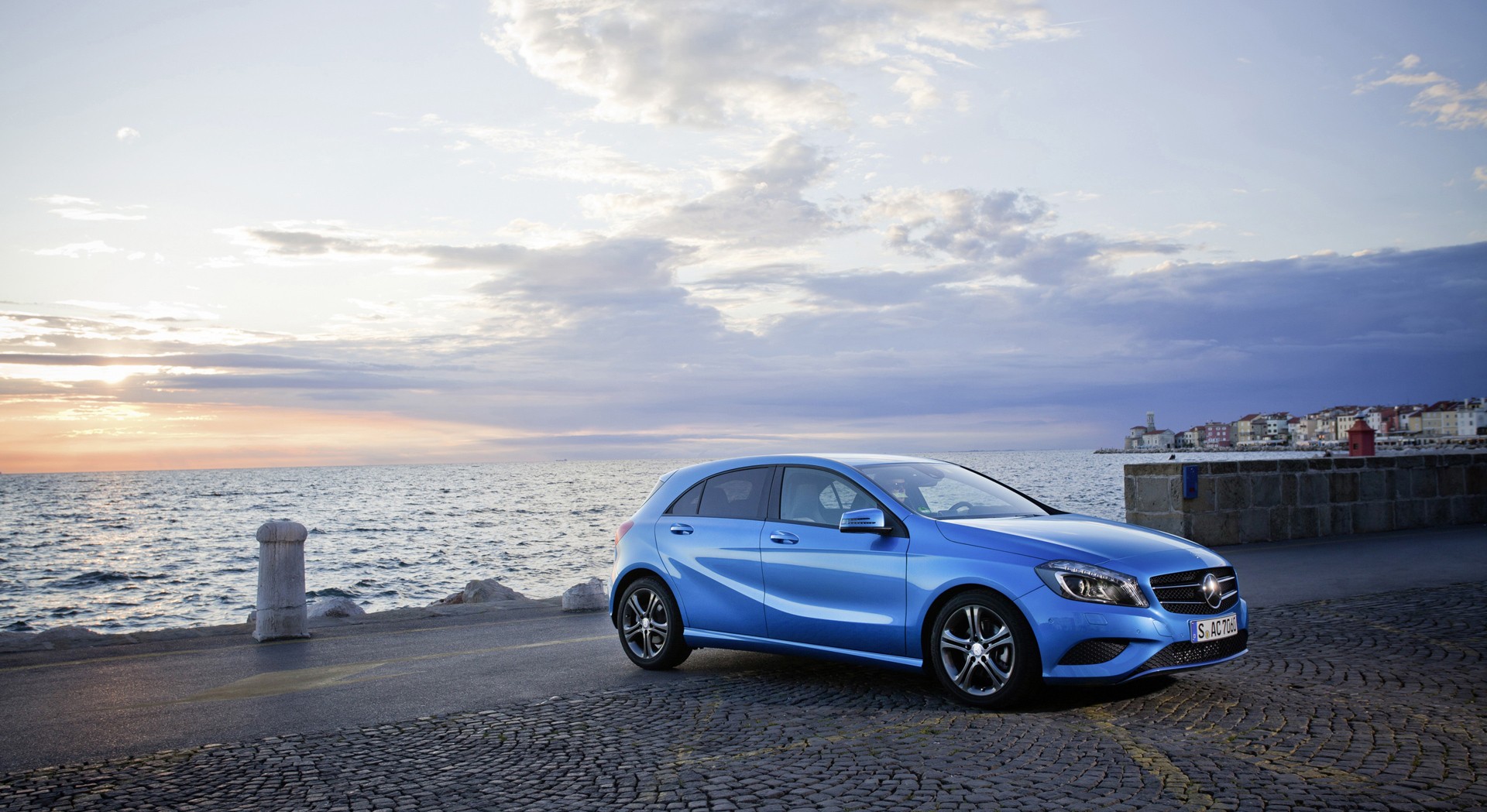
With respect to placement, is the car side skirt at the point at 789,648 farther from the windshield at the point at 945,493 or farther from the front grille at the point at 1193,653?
the front grille at the point at 1193,653

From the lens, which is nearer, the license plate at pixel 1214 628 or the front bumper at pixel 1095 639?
the front bumper at pixel 1095 639

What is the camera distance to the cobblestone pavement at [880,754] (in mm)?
4844

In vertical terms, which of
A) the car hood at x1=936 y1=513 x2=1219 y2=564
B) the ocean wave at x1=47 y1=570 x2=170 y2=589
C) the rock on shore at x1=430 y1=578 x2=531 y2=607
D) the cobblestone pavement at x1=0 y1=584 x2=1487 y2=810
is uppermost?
the car hood at x1=936 y1=513 x2=1219 y2=564

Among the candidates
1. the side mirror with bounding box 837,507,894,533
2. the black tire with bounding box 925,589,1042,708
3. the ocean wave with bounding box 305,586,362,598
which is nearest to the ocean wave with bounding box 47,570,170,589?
the ocean wave with bounding box 305,586,362,598

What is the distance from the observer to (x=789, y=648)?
7.57m

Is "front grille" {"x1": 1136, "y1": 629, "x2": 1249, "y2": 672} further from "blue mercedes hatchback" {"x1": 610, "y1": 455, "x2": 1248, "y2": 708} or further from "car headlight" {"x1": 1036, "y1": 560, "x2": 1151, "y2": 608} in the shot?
"car headlight" {"x1": 1036, "y1": 560, "x2": 1151, "y2": 608}

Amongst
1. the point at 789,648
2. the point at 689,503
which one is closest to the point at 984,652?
the point at 789,648

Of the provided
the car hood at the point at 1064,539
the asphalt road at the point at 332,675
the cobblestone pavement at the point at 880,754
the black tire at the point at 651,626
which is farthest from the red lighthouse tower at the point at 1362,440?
the black tire at the point at 651,626

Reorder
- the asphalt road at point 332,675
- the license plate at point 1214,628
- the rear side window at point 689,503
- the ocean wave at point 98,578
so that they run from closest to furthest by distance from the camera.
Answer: the license plate at point 1214,628 < the asphalt road at point 332,675 < the rear side window at point 689,503 < the ocean wave at point 98,578

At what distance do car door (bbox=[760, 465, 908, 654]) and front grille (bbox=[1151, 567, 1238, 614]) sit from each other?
1481 mm

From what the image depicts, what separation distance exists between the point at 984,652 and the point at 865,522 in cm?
104

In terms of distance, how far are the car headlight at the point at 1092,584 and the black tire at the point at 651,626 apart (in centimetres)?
297

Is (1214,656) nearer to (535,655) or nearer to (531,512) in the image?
(535,655)

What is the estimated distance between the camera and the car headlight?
6332mm
